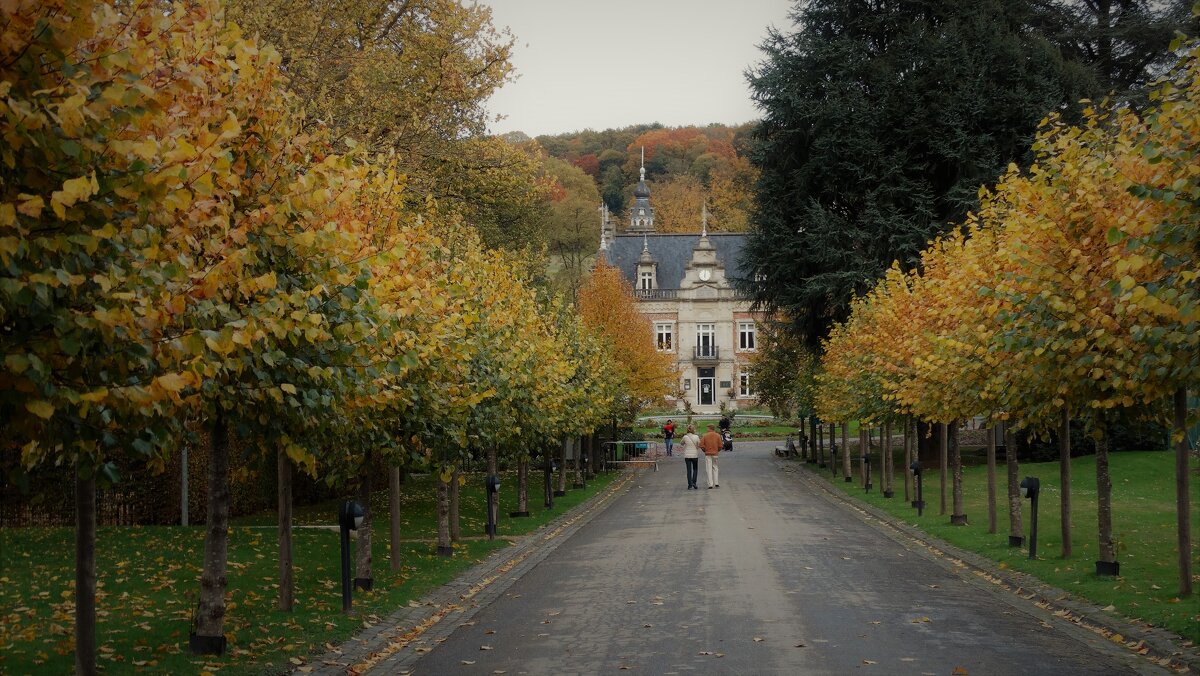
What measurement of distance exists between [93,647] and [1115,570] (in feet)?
40.5

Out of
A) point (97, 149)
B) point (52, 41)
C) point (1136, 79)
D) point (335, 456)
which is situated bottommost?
point (335, 456)

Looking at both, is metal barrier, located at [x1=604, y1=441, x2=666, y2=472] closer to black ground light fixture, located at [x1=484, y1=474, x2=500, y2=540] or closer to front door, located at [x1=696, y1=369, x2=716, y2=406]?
black ground light fixture, located at [x1=484, y1=474, x2=500, y2=540]

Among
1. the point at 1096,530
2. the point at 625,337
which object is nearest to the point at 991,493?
the point at 1096,530

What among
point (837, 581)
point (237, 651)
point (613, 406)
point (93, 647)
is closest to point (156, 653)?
point (237, 651)

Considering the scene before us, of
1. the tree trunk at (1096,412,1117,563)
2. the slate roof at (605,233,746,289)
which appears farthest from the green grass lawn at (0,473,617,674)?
the slate roof at (605,233,746,289)

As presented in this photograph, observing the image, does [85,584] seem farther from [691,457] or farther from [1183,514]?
[691,457]

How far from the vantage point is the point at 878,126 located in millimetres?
42250

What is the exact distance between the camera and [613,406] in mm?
48625

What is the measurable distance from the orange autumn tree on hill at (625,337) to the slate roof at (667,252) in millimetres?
46083

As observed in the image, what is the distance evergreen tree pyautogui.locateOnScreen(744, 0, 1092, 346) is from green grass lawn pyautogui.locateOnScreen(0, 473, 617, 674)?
65.7 feet

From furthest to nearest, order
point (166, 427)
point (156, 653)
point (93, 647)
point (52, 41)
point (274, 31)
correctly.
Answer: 1. point (274, 31)
2. point (156, 653)
3. point (93, 647)
4. point (166, 427)
5. point (52, 41)

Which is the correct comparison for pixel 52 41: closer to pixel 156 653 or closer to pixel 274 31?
pixel 156 653

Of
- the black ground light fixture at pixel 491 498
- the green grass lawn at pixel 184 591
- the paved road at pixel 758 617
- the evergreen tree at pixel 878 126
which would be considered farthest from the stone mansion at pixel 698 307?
the paved road at pixel 758 617

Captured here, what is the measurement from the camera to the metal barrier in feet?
181
